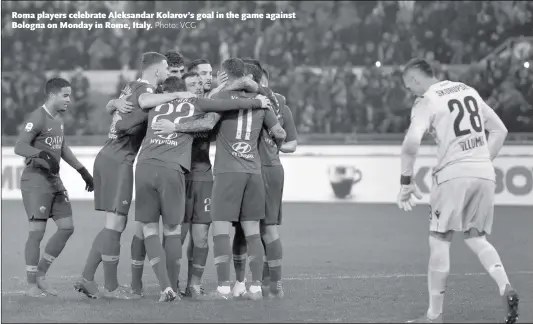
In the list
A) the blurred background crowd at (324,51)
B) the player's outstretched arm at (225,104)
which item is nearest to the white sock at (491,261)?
the player's outstretched arm at (225,104)

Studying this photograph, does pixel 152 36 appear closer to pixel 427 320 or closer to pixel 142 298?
pixel 142 298

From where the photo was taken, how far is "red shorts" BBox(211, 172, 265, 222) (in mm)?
7637

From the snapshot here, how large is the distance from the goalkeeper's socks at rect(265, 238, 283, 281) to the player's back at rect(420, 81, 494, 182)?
6.42ft

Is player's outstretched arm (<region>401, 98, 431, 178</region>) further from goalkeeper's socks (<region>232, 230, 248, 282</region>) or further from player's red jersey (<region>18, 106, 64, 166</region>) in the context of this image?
player's red jersey (<region>18, 106, 64, 166</region>)

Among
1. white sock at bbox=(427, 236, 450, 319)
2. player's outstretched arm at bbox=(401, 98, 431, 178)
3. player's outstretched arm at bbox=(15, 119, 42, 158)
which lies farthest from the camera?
player's outstretched arm at bbox=(15, 119, 42, 158)

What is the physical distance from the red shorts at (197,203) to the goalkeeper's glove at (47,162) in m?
1.37

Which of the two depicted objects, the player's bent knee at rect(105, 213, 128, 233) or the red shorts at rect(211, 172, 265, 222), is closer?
the red shorts at rect(211, 172, 265, 222)

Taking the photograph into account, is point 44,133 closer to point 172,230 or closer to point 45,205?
point 45,205

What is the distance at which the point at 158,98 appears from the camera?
7559 millimetres

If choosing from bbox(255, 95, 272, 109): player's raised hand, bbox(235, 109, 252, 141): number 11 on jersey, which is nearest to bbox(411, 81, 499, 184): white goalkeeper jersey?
Answer: bbox(255, 95, 272, 109): player's raised hand

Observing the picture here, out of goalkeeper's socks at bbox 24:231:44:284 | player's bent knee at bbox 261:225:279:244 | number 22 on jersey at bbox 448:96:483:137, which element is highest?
number 22 on jersey at bbox 448:96:483:137

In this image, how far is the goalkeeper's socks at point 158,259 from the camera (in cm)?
738

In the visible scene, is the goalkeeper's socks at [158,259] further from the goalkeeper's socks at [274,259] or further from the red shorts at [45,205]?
the red shorts at [45,205]

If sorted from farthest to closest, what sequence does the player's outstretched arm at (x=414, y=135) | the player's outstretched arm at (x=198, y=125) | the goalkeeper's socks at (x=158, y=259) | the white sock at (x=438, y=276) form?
the player's outstretched arm at (x=198, y=125)
the goalkeeper's socks at (x=158, y=259)
the white sock at (x=438, y=276)
the player's outstretched arm at (x=414, y=135)
